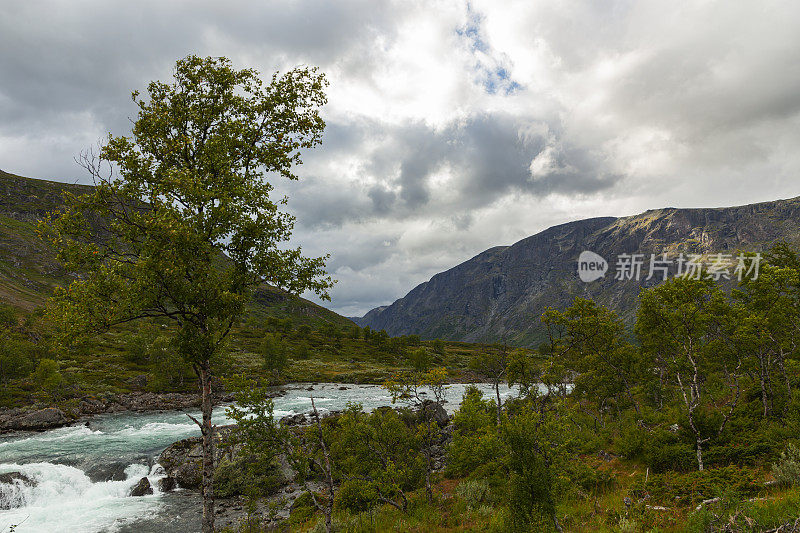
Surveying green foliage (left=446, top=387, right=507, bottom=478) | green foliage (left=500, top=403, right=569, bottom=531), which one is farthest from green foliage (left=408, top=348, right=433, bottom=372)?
green foliage (left=500, top=403, right=569, bottom=531)

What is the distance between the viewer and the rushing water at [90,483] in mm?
25306

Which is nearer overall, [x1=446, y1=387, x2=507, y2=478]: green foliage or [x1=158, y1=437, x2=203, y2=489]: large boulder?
[x1=446, y1=387, x2=507, y2=478]: green foliage

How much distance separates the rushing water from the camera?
25306mm

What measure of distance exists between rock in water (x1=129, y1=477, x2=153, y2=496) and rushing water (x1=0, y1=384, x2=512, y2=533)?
495 mm

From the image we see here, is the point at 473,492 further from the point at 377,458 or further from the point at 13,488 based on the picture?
the point at 13,488

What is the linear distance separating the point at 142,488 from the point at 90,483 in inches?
197

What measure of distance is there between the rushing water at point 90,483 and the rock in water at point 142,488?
0.50 meters

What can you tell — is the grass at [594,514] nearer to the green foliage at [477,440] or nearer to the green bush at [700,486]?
the green bush at [700,486]

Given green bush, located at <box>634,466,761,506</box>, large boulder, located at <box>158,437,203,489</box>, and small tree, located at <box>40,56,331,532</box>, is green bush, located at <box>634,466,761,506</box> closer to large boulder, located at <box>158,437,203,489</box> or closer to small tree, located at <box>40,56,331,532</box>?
small tree, located at <box>40,56,331,532</box>

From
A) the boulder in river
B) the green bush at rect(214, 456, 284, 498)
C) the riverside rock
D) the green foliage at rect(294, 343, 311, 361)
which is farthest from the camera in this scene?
the green foliage at rect(294, 343, 311, 361)

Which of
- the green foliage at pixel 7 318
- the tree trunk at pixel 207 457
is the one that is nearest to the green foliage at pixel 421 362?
the tree trunk at pixel 207 457

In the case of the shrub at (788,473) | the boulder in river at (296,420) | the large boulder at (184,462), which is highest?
the shrub at (788,473)

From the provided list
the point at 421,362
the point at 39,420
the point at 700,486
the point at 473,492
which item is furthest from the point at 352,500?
the point at 39,420

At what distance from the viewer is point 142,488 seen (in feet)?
103
